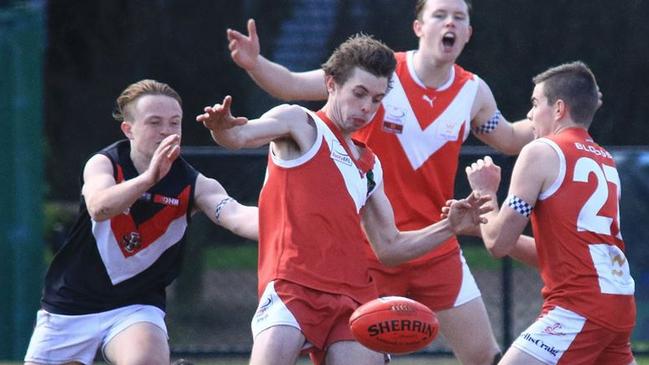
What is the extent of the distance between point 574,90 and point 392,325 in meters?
1.31

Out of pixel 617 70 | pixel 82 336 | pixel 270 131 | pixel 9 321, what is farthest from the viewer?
pixel 617 70

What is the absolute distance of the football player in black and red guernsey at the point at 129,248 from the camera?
19.4 feet

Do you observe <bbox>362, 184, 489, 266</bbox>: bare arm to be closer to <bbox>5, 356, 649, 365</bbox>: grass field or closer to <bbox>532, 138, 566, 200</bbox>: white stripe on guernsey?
<bbox>532, 138, 566, 200</bbox>: white stripe on guernsey

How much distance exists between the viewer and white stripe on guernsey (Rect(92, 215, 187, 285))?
5973 millimetres

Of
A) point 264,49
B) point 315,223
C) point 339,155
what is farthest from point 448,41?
point 264,49

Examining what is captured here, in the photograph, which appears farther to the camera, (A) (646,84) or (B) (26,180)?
(A) (646,84)

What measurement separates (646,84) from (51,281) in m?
5.78

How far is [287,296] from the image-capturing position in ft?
17.5

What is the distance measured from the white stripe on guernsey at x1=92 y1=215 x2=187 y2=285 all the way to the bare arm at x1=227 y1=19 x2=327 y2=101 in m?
0.93

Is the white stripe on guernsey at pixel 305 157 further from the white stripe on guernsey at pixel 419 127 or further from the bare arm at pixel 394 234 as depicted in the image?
the white stripe on guernsey at pixel 419 127

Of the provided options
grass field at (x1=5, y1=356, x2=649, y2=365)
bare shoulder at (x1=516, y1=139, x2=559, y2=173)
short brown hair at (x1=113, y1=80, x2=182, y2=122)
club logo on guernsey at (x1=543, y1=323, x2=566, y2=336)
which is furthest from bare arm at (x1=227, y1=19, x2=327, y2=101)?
grass field at (x1=5, y1=356, x2=649, y2=365)

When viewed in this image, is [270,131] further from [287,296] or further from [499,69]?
[499,69]

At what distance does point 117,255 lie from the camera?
5.98 meters

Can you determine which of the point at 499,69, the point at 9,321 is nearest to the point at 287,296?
the point at 9,321
